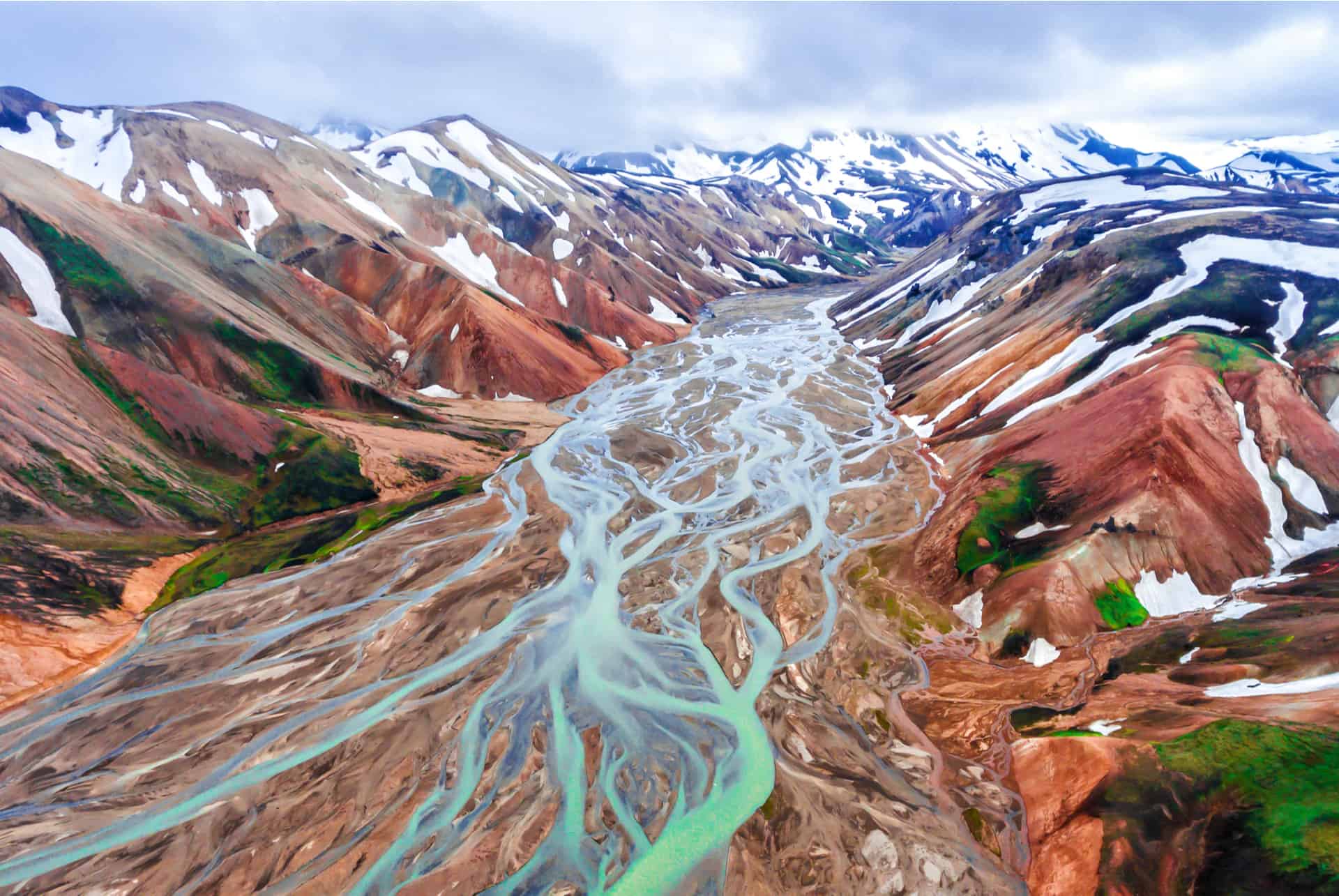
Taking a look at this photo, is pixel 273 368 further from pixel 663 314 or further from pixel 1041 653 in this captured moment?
pixel 663 314

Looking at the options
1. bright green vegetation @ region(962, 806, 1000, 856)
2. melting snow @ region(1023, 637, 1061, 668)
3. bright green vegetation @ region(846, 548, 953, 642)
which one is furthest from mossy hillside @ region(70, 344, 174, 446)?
melting snow @ region(1023, 637, 1061, 668)

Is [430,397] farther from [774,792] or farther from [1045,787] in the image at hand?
[1045,787]

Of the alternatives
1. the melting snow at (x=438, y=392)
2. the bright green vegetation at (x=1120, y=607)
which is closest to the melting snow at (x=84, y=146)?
A: the melting snow at (x=438, y=392)

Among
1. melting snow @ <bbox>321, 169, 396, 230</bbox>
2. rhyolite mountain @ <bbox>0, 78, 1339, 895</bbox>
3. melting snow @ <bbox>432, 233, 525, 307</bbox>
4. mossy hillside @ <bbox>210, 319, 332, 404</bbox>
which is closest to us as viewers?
rhyolite mountain @ <bbox>0, 78, 1339, 895</bbox>

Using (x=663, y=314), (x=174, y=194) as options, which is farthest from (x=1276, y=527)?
(x=174, y=194)

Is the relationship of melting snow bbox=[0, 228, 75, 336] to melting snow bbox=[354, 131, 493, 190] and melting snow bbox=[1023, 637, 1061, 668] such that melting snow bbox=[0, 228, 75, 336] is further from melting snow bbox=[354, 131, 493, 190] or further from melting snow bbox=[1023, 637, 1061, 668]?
melting snow bbox=[354, 131, 493, 190]

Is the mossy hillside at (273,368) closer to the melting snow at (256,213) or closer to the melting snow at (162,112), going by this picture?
the melting snow at (256,213)
